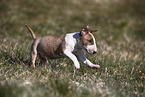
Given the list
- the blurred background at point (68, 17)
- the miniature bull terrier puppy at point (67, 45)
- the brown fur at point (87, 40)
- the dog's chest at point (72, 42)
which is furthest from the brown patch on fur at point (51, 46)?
the blurred background at point (68, 17)

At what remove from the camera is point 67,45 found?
12.4 ft

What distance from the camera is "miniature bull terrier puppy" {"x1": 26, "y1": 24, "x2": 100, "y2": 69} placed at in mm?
3693

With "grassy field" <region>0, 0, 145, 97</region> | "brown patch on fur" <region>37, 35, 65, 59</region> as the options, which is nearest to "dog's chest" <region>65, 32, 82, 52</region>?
"brown patch on fur" <region>37, 35, 65, 59</region>

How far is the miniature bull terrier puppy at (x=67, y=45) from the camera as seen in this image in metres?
3.69

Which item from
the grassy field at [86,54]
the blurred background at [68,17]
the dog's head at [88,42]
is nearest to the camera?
the grassy field at [86,54]

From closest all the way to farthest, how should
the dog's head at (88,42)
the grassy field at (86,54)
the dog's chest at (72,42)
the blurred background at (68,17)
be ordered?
the grassy field at (86,54) < the dog's head at (88,42) < the dog's chest at (72,42) < the blurred background at (68,17)

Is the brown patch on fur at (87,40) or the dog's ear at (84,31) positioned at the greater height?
the dog's ear at (84,31)

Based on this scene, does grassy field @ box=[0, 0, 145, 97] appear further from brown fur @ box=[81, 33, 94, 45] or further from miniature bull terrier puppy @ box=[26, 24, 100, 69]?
brown fur @ box=[81, 33, 94, 45]

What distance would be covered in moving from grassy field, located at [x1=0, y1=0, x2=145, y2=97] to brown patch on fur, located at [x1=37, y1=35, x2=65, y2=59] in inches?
13.1

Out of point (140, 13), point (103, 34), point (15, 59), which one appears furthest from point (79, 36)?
point (140, 13)

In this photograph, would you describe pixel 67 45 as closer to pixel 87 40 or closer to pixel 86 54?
pixel 87 40

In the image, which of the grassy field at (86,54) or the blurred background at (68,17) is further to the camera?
the blurred background at (68,17)

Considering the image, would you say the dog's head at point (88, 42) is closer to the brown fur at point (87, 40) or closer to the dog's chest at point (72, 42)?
the brown fur at point (87, 40)

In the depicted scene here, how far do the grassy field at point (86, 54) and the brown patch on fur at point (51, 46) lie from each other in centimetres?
33
